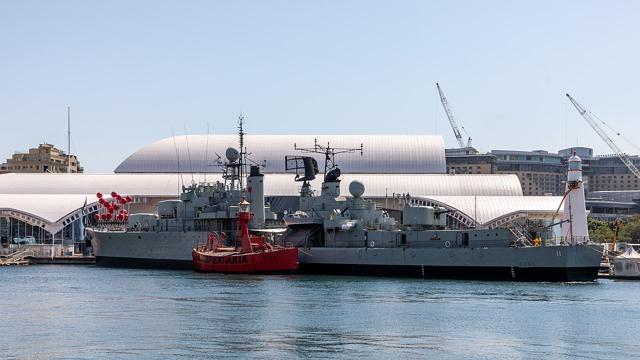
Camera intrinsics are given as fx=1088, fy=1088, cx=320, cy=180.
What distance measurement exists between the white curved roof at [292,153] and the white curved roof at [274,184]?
8.83 m

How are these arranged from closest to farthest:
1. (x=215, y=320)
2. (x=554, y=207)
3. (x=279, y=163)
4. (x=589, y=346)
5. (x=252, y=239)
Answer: (x=589, y=346), (x=215, y=320), (x=252, y=239), (x=554, y=207), (x=279, y=163)

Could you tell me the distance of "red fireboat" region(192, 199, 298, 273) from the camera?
8931 cm

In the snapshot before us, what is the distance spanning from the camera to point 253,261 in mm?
90250

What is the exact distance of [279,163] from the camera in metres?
165

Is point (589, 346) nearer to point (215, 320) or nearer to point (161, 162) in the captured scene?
point (215, 320)

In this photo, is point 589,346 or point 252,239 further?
point 252,239

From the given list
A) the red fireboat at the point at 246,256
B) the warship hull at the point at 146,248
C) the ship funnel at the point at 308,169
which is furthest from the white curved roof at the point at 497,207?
the red fireboat at the point at 246,256

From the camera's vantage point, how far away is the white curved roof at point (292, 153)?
16462 cm

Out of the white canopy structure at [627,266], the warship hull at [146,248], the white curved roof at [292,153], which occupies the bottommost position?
the white canopy structure at [627,266]

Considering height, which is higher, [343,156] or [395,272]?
[343,156]

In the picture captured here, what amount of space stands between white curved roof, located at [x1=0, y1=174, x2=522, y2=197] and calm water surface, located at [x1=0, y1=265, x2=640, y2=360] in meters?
62.5

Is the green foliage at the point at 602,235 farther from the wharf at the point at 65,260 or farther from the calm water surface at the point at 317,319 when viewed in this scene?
the wharf at the point at 65,260

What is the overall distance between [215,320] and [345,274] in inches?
1249

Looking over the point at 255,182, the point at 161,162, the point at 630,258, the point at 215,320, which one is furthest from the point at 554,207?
the point at 215,320
